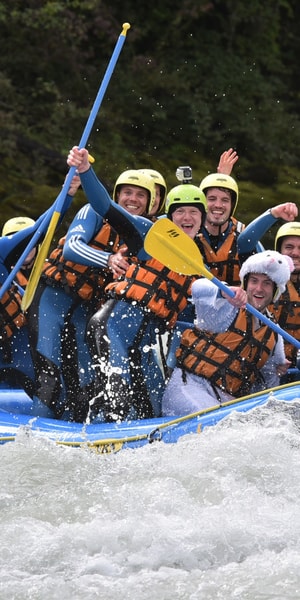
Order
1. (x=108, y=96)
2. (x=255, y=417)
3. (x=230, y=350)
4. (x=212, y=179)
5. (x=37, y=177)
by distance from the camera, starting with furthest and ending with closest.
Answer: (x=108, y=96) < (x=37, y=177) < (x=212, y=179) < (x=230, y=350) < (x=255, y=417)

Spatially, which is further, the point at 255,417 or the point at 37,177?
the point at 37,177

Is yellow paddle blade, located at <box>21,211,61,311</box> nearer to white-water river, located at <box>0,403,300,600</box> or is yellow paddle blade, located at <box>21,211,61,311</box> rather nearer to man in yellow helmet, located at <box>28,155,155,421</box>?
man in yellow helmet, located at <box>28,155,155,421</box>

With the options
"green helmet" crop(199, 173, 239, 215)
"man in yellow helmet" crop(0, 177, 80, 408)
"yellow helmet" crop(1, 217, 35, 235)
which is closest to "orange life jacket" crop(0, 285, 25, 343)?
"man in yellow helmet" crop(0, 177, 80, 408)

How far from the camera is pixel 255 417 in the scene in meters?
5.07

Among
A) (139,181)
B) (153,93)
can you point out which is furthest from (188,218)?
(153,93)

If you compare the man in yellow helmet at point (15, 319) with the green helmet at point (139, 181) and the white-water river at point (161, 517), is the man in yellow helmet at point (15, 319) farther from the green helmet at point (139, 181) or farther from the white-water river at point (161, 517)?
the white-water river at point (161, 517)

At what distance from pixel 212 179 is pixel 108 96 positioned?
7287 mm

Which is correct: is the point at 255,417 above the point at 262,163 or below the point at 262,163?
below

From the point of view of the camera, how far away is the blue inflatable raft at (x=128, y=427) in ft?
16.8

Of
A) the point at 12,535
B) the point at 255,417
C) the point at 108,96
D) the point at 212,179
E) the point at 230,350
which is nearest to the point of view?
the point at 12,535

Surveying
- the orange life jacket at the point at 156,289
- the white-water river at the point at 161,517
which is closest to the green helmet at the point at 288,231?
the orange life jacket at the point at 156,289

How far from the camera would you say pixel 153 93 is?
44.2 ft

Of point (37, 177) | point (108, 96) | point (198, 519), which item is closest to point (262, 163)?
point (108, 96)

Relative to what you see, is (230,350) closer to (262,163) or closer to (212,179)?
(212,179)
